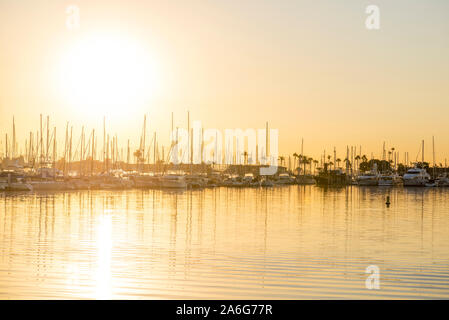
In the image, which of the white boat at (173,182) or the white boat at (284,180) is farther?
the white boat at (284,180)

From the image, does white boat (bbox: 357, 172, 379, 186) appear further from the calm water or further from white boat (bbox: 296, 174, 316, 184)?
the calm water

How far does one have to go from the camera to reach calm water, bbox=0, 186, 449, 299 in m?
16.8

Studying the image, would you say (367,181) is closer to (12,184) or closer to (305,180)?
(305,180)

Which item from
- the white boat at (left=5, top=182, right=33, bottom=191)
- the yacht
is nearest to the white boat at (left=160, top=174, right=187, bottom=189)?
the yacht

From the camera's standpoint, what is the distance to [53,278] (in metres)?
17.9

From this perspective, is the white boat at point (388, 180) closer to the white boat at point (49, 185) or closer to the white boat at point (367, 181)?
the white boat at point (367, 181)

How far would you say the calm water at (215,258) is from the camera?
16750 mm

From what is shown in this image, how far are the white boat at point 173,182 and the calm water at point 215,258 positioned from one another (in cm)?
6475

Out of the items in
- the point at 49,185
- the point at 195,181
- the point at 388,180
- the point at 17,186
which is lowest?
the point at 388,180

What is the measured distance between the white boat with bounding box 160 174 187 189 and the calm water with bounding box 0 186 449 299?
64.7 metres

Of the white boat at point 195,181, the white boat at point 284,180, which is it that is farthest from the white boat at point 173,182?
the white boat at point 284,180

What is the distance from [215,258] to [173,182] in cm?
8175

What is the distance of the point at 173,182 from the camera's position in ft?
340

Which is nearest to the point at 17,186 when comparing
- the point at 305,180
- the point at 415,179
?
the point at 415,179
